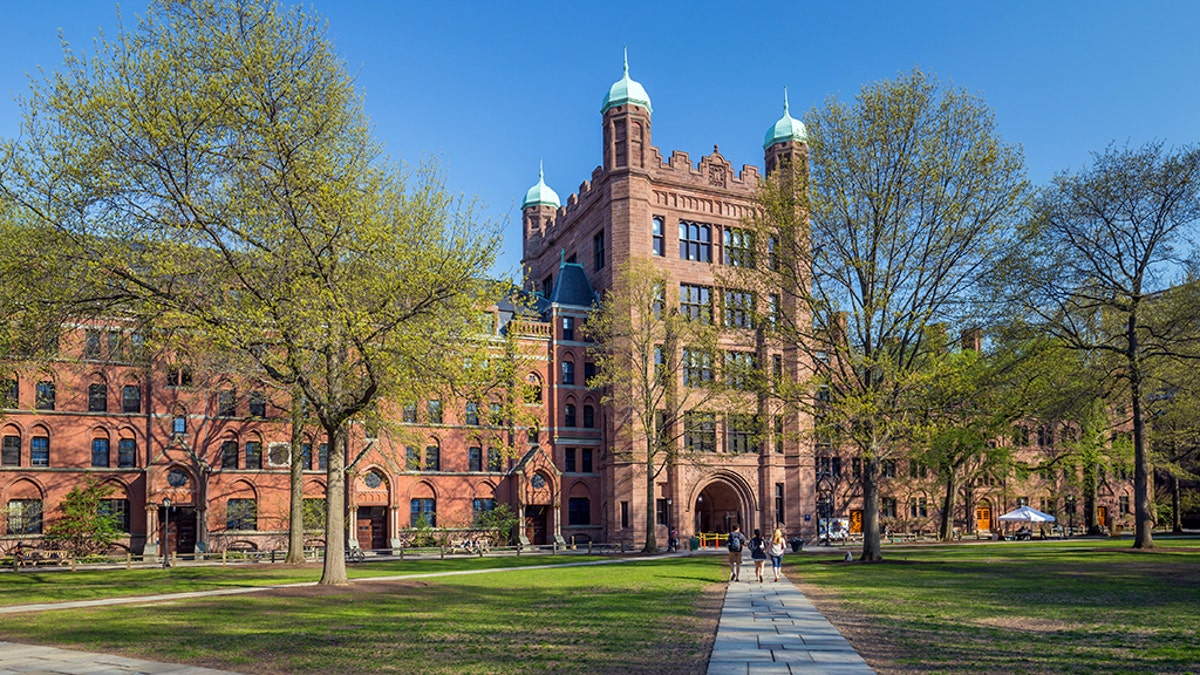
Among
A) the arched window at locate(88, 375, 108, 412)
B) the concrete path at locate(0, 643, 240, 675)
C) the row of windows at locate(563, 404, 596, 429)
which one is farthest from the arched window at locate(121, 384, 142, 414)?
the concrete path at locate(0, 643, 240, 675)

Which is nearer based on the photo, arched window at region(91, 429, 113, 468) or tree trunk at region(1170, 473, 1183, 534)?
arched window at region(91, 429, 113, 468)

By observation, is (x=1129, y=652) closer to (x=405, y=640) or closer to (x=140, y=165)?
(x=405, y=640)

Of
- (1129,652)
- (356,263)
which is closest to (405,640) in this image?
(1129,652)

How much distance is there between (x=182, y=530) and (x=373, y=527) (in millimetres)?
10160

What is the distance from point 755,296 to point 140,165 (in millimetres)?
21081

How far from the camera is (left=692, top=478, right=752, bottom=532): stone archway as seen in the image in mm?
60875

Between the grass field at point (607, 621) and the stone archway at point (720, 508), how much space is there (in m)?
28.6

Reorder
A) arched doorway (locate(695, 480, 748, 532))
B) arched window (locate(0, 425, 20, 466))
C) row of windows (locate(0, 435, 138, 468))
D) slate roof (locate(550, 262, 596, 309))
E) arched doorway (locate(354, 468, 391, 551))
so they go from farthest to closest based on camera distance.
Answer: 1. slate roof (locate(550, 262, 596, 309))
2. arched doorway (locate(695, 480, 748, 532))
3. arched doorway (locate(354, 468, 391, 551))
4. row of windows (locate(0, 435, 138, 468))
5. arched window (locate(0, 425, 20, 466))

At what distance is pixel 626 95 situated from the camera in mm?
59219

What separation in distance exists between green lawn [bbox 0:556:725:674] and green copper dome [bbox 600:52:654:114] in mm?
38568

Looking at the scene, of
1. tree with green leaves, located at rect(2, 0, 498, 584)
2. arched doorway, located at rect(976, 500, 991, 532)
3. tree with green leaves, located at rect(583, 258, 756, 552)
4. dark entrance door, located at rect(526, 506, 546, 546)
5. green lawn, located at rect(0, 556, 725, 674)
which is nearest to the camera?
green lawn, located at rect(0, 556, 725, 674)

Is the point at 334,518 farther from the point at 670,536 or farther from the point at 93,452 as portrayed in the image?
the point at 670,536

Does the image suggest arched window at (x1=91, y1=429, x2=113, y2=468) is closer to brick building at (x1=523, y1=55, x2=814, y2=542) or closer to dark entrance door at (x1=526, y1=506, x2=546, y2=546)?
dark entrance door at (x1=526, y1=506, x2=546, y2=546)

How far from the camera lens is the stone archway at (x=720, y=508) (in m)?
60.9
